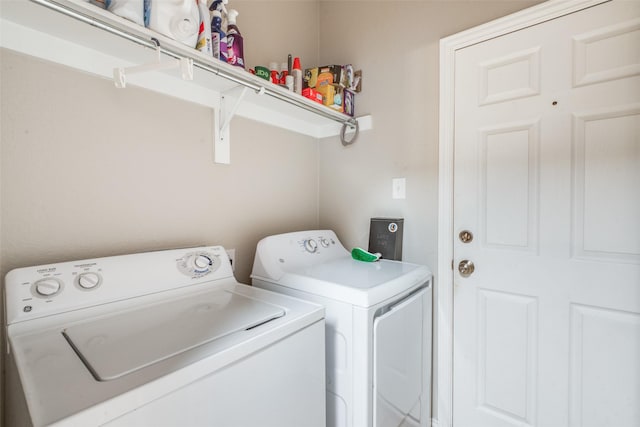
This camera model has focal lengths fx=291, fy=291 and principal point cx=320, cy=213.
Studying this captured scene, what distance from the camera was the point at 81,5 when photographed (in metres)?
0.83

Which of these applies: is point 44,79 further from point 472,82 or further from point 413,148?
point 472,82

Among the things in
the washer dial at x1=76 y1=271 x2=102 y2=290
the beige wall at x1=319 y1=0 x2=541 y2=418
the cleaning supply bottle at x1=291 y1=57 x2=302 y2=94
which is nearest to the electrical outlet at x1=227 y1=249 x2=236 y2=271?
the washer dial at x1=76 y1=271 x2=102 y2=290

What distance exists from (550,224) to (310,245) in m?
1.15

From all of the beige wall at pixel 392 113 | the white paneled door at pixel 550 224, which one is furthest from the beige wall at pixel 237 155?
the white paneled door at pixel 550 224

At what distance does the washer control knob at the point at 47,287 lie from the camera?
2.84 ft

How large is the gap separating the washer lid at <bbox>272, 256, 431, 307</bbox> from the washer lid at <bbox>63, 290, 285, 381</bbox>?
0.79 feet

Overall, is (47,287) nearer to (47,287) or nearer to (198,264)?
(47,287)

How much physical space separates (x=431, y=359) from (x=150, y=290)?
1.43 metres

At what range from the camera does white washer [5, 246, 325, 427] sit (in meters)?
0.59

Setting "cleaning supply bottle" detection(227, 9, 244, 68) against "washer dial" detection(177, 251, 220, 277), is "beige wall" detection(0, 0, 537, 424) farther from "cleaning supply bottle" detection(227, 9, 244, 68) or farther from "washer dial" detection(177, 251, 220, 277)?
"cleaning supply bottle" detection(227, 9, 244, 68)

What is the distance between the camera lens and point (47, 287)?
0.88m

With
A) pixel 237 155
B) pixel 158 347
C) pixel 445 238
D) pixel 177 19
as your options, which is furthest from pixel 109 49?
pixel 445 238

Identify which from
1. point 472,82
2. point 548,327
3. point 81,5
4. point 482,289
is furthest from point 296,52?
point 548,327

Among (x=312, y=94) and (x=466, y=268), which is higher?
(x=312, y=94)
